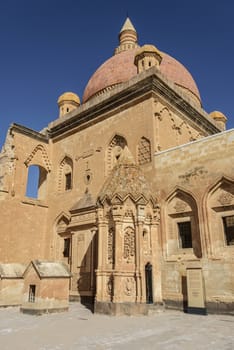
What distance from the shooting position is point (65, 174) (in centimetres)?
1692

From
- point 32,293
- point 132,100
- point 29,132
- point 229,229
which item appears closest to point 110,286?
point 32,293

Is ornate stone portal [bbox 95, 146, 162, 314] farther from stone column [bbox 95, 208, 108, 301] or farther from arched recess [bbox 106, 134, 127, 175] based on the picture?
arched recess [bbox 106, 134, 127, 175]

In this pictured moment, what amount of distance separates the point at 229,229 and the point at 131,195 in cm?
364

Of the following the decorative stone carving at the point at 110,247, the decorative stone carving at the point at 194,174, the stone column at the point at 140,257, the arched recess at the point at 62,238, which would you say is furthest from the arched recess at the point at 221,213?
the arched recess at the point at 62,238

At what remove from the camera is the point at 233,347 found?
4.86m

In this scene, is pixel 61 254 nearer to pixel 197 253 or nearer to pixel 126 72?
pixel 197 253

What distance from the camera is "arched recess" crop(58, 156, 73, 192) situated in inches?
657

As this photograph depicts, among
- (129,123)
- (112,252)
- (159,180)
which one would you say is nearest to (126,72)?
(129,123)

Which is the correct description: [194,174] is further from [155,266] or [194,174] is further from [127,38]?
[127,38]

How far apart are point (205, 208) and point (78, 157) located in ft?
25.6

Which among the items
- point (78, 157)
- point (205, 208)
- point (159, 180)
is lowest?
point (205, 208)

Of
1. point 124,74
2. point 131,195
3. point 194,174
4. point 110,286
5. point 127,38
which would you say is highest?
point 127,38

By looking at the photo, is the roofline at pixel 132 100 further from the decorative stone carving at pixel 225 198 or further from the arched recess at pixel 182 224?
the decorative stone carving at pixel 225 198

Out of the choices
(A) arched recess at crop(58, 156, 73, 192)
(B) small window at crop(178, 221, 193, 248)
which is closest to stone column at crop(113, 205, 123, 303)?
(B) small window at crop(178, 221, 193, 248)
